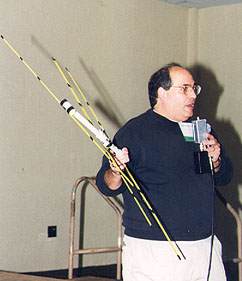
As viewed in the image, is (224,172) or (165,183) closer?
(165,183)

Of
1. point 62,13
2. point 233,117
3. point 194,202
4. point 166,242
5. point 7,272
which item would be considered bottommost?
point 7,272

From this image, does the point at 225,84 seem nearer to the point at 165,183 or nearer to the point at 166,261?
the point at 165,183

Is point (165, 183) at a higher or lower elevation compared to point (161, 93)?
lower

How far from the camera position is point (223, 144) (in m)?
5.28

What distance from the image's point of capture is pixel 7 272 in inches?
162

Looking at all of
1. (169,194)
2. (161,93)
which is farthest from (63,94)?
(169,194)

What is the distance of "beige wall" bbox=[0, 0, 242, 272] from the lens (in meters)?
4.20

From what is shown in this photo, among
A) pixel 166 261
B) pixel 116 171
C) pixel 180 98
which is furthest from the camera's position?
pixel 180 98

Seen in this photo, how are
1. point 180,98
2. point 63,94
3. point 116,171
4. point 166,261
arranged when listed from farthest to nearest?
point 63,94
point 180,98
point 166,261
point 116,171

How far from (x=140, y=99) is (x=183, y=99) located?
2.51 meters

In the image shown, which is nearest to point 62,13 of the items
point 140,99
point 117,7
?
point 117,7

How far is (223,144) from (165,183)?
2.89 metres

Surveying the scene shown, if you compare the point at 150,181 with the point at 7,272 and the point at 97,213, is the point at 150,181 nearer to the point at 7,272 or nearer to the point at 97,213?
the point at 7,272

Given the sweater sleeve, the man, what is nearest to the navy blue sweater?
the man
